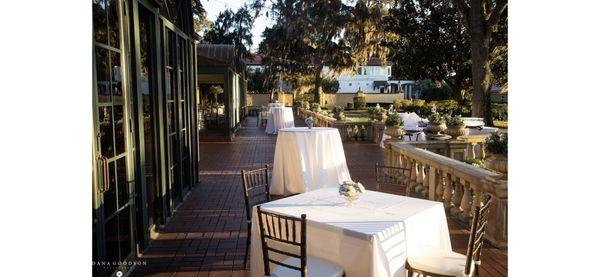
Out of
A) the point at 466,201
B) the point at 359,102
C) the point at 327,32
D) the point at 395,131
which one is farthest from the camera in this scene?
the point at 359,102

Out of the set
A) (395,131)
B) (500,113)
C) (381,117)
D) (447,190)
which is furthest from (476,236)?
(500,113)

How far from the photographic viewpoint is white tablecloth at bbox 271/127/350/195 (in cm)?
667

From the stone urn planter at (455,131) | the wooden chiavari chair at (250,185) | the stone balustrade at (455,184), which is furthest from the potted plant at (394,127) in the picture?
the wooden chiavari chair at (250,185)

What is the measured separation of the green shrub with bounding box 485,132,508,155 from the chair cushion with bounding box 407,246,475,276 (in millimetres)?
1887

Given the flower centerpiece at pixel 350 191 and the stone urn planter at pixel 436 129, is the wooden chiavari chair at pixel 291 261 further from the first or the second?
the stone urn planter at pixel 436 129

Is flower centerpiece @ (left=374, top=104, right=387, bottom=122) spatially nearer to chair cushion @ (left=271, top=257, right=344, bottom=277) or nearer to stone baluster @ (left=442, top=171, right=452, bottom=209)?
stone baluster @ (left=442, top=171, right=452, bottom=209)

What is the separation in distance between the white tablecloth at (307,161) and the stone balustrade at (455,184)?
1090 millimetres

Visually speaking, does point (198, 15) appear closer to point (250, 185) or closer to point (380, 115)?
point (380, 115)

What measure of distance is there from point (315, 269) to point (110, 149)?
1853 mm

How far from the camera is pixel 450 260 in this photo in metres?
2.93

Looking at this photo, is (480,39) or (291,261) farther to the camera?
(480,39)

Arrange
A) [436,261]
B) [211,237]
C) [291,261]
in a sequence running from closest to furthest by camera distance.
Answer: [436,261]
[291,261]
[211,237]
